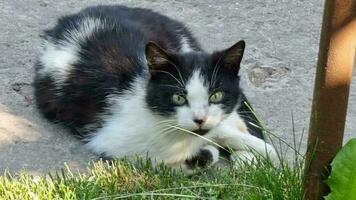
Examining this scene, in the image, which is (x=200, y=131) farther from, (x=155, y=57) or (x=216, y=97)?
(x=155, y=57)

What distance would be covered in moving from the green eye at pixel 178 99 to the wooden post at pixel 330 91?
90 cm

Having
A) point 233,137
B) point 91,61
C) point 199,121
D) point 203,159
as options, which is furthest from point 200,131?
point 91,61

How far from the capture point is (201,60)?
12.1ft

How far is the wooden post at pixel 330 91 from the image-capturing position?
2.56m

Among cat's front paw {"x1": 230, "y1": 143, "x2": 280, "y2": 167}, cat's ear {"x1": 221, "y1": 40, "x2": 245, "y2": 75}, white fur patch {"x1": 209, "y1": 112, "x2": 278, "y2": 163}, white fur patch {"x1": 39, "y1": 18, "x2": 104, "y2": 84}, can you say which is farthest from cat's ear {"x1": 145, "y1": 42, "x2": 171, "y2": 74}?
white fur patch {"x1": 39, "y1": 18, "x2": 104, "y2": 84}

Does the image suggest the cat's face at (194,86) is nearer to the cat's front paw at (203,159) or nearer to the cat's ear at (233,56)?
the cat's ear at (233,56)

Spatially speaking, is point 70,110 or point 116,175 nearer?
point 116,175

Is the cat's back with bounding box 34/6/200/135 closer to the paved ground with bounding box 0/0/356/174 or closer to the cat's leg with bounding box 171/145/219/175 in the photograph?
the paved ground with bounding box 0/0/356/174

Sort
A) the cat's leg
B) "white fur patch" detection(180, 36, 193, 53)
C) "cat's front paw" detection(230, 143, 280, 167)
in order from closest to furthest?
"cat's front paw" detection(230, 143, 280, 167), the cat's leg, "white fur patch" detection(180, 36, 193, 53)

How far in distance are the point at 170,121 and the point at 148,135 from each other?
17cm

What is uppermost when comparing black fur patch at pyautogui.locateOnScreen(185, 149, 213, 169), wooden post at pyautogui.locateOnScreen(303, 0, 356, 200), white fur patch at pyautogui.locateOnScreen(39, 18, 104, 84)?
wooden post at pyautogui.locateOnScreen(303, 0, 356, 200)

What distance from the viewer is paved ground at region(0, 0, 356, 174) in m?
3.88

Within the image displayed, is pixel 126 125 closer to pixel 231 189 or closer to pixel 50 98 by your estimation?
pixel 50 98

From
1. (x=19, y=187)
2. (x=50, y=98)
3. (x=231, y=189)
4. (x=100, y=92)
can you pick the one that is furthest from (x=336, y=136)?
(x=50, y=98)
